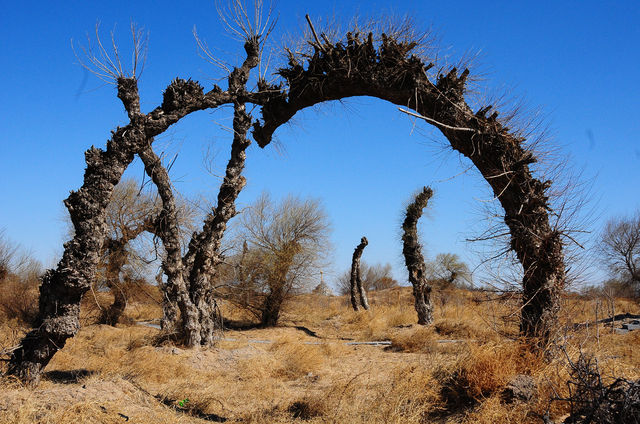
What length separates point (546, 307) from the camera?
5910mm

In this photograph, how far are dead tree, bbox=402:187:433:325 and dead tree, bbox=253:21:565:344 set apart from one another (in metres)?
10.2

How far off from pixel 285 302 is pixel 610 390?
52.8 ft

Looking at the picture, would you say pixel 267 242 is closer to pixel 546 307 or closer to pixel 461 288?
pixel 546 307

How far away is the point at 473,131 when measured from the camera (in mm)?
6219

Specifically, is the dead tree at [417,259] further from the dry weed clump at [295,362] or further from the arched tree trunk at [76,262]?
the arched tree trunk at [76,262]

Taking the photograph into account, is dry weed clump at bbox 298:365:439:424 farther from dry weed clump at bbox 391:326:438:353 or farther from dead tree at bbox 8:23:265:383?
dry weed clump at bbox 391:326:438:353

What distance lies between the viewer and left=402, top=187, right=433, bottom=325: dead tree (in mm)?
16094

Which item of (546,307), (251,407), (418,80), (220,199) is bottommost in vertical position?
(251,407)

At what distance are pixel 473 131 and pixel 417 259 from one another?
10977 mm

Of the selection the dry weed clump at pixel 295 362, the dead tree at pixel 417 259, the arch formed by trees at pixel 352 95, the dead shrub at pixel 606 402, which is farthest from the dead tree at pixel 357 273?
the dead shrub at pixel 606 402

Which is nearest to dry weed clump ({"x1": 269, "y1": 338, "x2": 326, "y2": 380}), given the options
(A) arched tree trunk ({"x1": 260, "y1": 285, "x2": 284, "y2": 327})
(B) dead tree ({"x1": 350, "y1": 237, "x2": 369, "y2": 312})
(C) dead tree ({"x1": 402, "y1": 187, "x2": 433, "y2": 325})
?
(C) dead tree ({"x1": 402, "y1": 187, "x2": 433, "y2": 325})

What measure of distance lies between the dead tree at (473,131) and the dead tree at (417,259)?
10174mm

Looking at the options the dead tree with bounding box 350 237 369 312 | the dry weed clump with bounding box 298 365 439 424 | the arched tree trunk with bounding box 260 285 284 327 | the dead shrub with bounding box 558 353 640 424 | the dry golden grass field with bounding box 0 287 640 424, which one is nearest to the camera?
the dead shrub with bounding box 558 353 640 424

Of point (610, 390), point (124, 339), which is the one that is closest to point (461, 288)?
point (124, 339)
